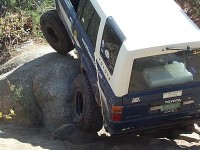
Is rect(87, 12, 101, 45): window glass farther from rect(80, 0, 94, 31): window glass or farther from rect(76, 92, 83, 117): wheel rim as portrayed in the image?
rect(76, 92, 83, 117): wheel rim

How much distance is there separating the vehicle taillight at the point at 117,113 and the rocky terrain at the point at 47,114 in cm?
68

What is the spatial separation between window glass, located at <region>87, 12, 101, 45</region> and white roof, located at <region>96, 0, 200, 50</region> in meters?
0.22

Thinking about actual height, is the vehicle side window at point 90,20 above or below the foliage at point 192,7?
above

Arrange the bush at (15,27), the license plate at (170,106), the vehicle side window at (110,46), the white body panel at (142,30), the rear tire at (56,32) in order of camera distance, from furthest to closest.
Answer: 1. the bush at (15,27)
2. the rear tire at (56,32)
3. the license plate at (170,106)
4. the vehicle side window at (110,46)
5. the white body panel at (142,30)

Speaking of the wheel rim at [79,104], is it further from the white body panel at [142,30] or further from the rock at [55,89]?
the white body panel at [142,30]

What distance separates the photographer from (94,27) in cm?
718

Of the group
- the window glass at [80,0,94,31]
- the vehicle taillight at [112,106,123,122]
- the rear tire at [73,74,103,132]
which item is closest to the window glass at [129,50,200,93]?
the vehicle taillight at [112,106,123,122]

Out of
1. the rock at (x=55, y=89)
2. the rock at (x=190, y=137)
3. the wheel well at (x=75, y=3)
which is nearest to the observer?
the rock at (x=190, y=137)

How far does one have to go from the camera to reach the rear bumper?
6.64 m

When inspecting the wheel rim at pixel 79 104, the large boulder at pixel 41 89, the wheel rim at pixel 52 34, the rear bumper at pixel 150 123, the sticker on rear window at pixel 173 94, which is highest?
the sticker on rear window at pixel 173 94

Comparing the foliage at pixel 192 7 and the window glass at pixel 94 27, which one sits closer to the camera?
the window glass at pixel 94 27

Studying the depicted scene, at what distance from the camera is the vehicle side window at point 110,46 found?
6305 millimetres

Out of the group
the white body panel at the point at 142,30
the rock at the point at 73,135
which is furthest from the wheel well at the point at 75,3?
the rock at the point at 73,135

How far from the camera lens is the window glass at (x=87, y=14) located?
24.4 ft
